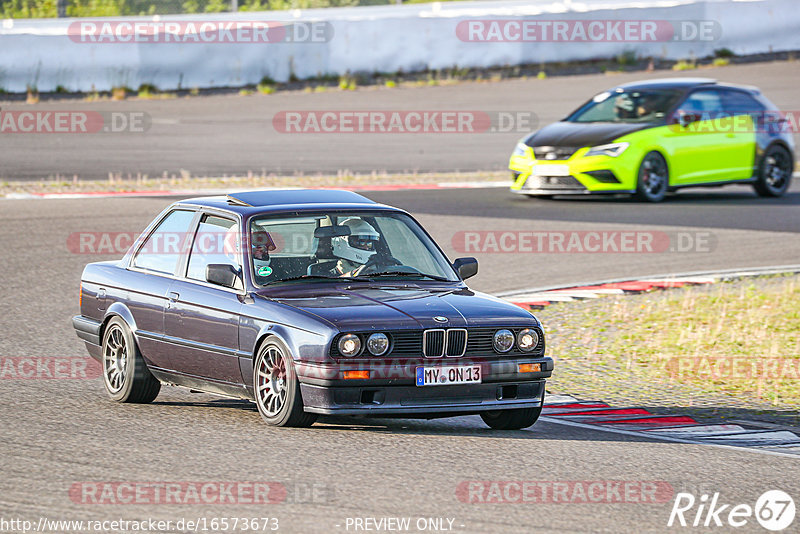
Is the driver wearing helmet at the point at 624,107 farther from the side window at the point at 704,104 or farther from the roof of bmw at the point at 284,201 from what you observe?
the roof of bmw at the point at 284,201

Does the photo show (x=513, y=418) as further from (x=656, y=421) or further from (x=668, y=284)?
(x=668, y=284)

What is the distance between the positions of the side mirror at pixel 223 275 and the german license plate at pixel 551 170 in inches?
462

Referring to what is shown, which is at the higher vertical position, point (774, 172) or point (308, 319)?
point (308, 319)

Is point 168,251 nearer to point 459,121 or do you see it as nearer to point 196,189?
point 196,189

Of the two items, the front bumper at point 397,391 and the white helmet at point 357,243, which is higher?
the white helmet at point 357,243

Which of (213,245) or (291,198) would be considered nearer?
Answer: (213,245)

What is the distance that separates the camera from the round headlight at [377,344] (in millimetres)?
7336

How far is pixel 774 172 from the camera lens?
2108 centimetres

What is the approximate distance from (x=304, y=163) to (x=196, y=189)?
13.6ft

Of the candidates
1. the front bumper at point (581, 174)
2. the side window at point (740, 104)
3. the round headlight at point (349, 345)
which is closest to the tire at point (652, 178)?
the front bumper at point (581, 174)

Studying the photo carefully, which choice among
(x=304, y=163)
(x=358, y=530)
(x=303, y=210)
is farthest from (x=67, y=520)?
(x=304, y=163)

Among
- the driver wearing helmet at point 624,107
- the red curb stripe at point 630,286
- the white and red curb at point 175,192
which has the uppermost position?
the driver wearing helmet at point 624,107

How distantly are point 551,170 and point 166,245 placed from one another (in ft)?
37.0

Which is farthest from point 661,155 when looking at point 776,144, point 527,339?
point 527,339
